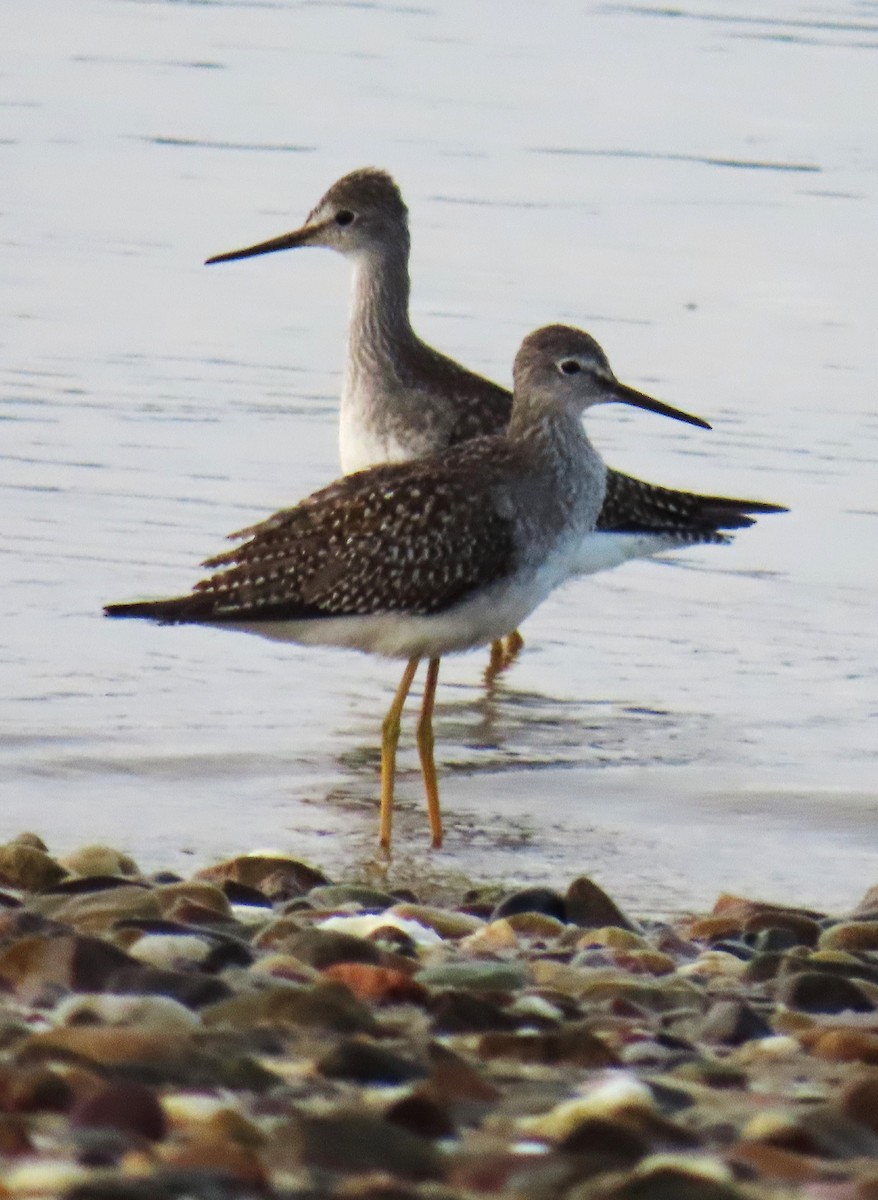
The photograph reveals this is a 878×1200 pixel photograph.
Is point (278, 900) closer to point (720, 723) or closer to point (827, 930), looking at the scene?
point (827, 930)

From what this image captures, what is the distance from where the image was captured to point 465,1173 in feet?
11.8

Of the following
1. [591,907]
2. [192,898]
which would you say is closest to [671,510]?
[591,907]

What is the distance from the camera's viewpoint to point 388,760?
7.40m

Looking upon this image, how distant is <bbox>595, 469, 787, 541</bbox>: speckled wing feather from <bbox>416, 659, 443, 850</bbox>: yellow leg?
1829 millimetres

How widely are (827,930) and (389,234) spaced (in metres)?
5.01

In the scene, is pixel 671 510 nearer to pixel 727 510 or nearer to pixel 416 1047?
pixel 727 510

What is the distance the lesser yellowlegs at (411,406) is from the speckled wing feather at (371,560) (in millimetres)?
1773

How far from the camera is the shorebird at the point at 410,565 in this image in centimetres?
732

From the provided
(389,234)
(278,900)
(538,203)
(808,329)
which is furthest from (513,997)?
(538,203)

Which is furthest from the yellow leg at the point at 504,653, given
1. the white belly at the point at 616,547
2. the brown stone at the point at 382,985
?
the brown stone at the point at 382,985

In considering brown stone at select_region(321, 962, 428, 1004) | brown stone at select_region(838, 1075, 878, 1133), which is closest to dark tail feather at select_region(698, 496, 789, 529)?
brown stone at select_region(321, 962, 428, 1004)

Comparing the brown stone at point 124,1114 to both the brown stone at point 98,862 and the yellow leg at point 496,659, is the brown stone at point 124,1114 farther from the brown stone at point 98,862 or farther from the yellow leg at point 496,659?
the yellow leg at point 496,659

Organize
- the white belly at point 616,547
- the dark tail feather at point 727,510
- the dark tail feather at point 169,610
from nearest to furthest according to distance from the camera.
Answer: the dark tail feather at point 169,610 → the white belly at point 616,547 → the dark tail feather at point 727,510

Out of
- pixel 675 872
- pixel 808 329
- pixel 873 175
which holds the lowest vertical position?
pixel 675 872
